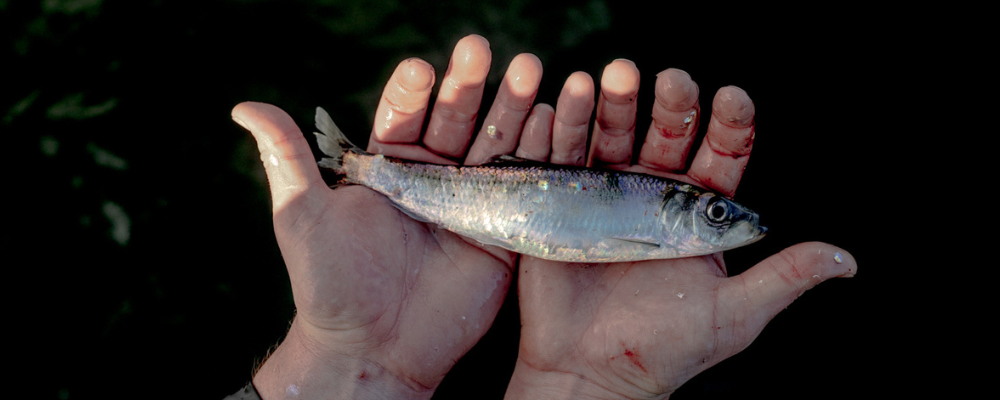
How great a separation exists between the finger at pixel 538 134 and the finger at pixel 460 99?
46 cm

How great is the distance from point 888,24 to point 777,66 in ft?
3.43

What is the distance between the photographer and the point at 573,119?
3.51 meters

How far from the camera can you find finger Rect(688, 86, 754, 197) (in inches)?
123

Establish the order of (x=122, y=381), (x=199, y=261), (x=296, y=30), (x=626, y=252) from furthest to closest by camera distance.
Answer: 1. (x=296, y=30)
2. (x=199, y=261)
3. (x=122, y=381)
4. (x=626, y=252)

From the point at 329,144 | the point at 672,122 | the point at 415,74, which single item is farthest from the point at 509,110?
the point at 329,144

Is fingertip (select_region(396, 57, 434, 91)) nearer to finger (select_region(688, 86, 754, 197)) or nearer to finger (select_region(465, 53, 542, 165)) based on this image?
finger (select_region(465, 53, 542, 165))

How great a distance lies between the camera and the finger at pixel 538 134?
3666 mm

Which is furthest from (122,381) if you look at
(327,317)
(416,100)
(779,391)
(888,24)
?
(888,24)

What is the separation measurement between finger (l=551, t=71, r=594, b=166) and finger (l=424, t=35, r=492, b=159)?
65 cm

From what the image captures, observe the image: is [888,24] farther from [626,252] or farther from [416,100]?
[416,100]

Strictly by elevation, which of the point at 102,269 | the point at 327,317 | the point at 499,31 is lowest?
the point at 102,269

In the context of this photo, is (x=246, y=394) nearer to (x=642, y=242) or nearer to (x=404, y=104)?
(x=404, y=104)

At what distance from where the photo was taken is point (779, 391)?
4.02 m

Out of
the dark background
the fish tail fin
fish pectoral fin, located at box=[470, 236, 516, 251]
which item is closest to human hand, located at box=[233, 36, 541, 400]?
fish pectoral fin, located at box=[470, 236, 516, 251]
